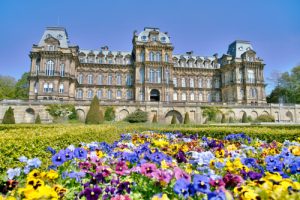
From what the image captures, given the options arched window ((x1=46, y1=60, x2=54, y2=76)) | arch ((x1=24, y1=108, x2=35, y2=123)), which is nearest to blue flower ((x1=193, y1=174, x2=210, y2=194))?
arch ((x1=24, y1=108, x2=35, y2=123))

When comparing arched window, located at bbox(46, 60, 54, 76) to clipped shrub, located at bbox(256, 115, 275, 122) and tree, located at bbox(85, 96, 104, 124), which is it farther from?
clipped shrub, located at bbox(256, 115, 275, 122)

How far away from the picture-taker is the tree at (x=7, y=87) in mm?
50625

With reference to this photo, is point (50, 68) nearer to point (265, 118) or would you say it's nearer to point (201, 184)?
point (265, 118)

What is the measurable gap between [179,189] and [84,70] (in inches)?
2010

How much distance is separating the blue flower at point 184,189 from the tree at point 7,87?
190ft

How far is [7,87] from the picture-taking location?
179 ft

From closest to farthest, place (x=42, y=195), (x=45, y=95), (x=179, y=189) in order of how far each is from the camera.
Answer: (x=42, y=195)
(x=179, y=189)
(x=45, y=95)

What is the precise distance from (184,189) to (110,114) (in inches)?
1394

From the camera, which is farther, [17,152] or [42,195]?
[17,152]

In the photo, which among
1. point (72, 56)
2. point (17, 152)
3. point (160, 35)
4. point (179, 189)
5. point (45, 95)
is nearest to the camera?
point (179, 189)

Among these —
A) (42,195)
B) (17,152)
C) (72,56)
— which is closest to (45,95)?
(72,56)

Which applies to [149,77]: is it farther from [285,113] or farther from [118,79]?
[285,113]

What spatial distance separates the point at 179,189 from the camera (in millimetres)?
2412

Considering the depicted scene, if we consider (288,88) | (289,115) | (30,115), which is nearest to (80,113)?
(30,115)
